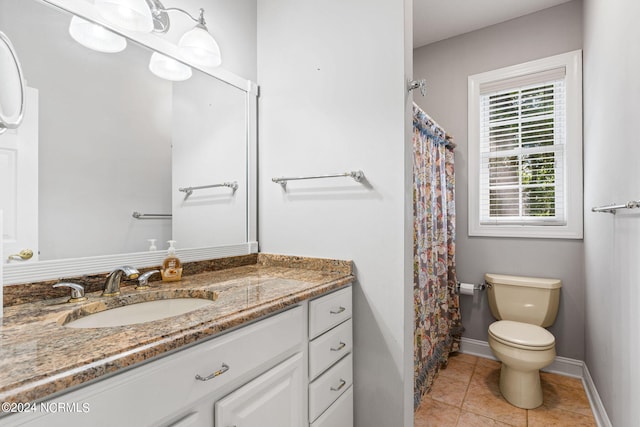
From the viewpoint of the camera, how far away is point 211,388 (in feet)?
2.73

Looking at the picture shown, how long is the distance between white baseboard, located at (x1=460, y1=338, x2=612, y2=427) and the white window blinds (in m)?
1.03

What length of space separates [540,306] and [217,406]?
7.88ft

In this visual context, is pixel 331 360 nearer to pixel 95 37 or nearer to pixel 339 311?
pixel 339 311

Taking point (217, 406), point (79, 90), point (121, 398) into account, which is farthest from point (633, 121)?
point (79, 90)

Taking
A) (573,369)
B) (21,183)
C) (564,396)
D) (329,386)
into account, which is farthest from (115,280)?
(573,369)

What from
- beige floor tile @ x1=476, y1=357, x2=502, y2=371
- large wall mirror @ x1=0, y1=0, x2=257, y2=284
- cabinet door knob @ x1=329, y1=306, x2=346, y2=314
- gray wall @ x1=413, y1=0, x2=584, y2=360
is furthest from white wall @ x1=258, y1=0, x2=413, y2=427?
gray wall @ x1=413, y1=0, x2=584, y2=360

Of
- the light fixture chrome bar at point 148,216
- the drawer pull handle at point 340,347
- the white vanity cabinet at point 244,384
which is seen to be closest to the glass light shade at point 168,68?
the light fixture chrome bar at point 148,216

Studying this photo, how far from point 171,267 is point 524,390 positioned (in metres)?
2.18

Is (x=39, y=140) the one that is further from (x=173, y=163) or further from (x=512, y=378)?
(x=512, y=378)

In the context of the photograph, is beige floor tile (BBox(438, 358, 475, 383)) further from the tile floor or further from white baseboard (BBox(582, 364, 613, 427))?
white baseboard (BBox(582, 364, 613, 427))

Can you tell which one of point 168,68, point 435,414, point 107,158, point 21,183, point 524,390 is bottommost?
point 435,414

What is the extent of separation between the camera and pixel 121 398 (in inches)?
25.6

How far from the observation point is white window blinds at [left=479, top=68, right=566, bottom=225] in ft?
8.05

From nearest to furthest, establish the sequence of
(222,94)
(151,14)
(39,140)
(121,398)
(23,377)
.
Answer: (23,377) → (121,398) → (39,140) → (151,14) → (222,94)
